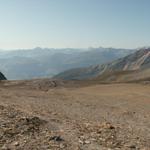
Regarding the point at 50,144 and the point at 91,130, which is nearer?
the point at 50,144

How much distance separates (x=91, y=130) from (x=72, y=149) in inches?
163

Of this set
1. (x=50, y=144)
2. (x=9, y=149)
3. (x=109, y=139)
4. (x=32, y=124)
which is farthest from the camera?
(x=32, y=124)

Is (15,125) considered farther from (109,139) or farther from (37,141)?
(109,139)

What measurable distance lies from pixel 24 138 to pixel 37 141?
0.61 metres

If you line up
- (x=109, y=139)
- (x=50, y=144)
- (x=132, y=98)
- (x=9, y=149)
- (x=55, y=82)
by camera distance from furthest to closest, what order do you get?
(x=55, y=82) < (x=132, y=98) < (x=109, y=139) < (x=50, y=144) < (x=9, y=149)

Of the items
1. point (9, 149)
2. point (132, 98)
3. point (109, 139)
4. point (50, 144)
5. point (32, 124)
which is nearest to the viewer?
point (9, 149)

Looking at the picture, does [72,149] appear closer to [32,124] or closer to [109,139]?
[109,139]

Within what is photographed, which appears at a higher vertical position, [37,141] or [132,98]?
[37,141]

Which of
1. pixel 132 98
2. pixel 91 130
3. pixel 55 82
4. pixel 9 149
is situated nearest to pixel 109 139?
pixel 91 130

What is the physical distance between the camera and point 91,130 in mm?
15625

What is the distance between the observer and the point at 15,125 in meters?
14.4

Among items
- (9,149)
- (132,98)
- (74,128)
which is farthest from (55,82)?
(9,149)

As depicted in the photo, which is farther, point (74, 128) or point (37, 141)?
point (74, 128)

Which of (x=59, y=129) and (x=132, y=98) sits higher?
(x=59, y=129)
